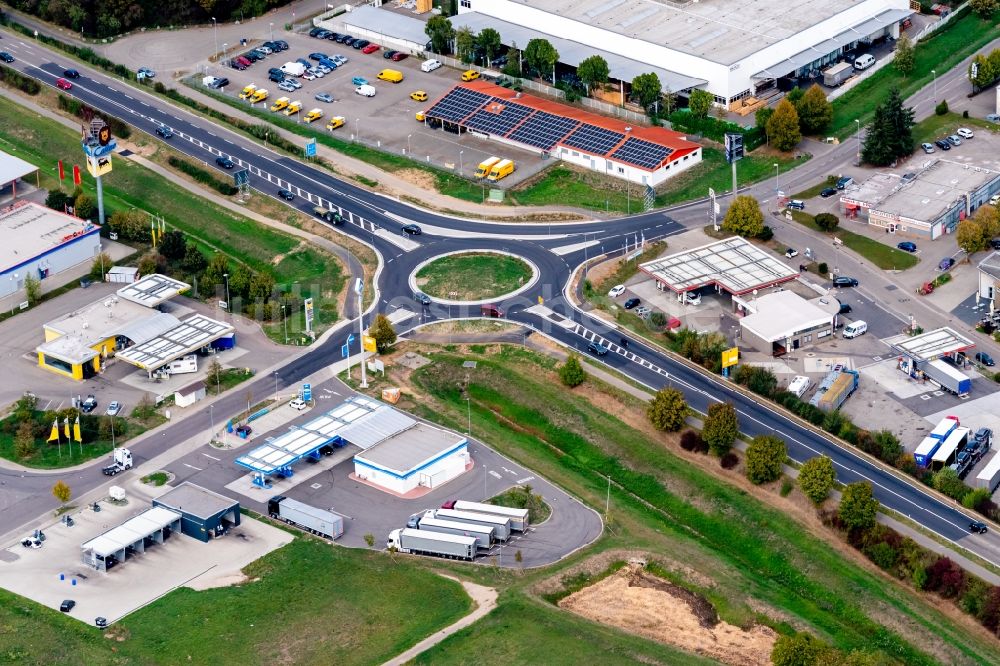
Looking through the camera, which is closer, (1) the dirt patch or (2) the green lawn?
(2) the green lawn

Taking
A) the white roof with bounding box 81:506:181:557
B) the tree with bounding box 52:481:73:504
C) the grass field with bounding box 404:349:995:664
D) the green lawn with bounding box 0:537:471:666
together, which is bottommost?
the grass field with bounding box 404:349:995:664

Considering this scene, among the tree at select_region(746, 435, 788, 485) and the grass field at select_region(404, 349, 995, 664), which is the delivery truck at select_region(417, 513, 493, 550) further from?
the tree at select_region(746, 435, 788, 485)

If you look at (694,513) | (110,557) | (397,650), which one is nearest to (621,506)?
(694,513)

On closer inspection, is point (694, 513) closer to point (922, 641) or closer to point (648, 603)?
point (648, 603)

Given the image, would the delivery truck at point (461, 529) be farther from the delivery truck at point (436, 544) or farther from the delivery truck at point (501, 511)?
the delivery truck at point (501, 511)

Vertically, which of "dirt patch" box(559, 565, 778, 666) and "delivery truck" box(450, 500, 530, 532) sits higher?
"delivery truck" box(450, 500, 530, 532)

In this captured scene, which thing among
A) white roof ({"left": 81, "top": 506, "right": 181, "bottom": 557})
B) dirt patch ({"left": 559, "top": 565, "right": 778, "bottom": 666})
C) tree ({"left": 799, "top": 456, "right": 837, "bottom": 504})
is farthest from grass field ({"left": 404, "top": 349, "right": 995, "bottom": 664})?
white roof ({"left": 81, "top": 506, "right": 181, "bottom": 557})
